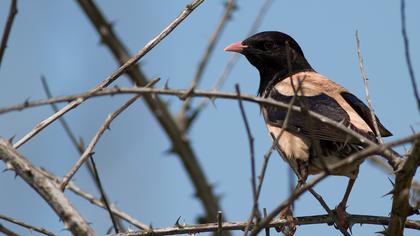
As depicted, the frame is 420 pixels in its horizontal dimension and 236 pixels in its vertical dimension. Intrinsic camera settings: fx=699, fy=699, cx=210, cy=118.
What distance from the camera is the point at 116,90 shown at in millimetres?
3197

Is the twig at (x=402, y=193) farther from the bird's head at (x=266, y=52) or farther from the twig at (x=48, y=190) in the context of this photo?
the bird's head at (x=266, y=52)

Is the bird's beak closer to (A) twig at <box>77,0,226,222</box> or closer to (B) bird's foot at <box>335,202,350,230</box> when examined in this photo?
(A) twig at <box>77,0,226,222</box>

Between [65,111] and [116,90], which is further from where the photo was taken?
[65,111]

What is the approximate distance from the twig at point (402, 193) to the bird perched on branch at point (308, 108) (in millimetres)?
1029

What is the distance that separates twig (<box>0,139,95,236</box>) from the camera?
125 inches

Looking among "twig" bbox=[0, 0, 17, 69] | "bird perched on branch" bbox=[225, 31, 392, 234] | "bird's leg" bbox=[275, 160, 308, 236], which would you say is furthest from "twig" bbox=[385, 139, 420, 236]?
"twig" bbox=[0, 0, 17, 69]

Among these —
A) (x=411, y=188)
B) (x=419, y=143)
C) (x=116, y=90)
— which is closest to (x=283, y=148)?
(x=411, y=188)

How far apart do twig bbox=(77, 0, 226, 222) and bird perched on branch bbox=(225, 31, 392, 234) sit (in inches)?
29.1

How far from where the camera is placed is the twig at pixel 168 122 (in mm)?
6453

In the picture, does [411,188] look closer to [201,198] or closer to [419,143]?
[419,143]

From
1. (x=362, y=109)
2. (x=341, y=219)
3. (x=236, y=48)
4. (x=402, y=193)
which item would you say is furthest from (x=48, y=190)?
(x=236, y=48)

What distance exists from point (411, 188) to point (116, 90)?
1.96 meters

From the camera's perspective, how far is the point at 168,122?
683 centimetres

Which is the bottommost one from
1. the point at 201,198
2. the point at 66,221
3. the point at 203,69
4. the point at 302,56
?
the point at 66,221
